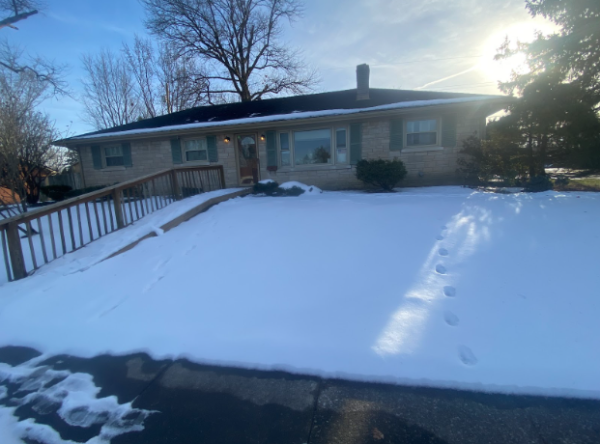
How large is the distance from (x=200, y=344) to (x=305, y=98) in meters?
13.3

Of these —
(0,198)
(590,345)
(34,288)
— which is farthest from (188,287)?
(0,198)

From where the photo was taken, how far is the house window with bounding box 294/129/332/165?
11.0 m

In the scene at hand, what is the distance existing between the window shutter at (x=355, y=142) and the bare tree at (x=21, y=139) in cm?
968

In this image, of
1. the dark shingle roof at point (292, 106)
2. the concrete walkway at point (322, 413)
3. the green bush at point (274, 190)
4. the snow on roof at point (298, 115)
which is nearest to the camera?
the concrete walkway at point (322, 413)

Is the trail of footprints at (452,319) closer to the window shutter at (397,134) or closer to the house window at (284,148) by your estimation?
the window shutter at (397,134)

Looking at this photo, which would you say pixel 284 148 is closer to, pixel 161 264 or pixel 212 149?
pixel 212 149

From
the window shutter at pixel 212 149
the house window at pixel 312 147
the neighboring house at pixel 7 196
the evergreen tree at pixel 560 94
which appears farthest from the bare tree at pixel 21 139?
the evergreen tree at pixel 560 94

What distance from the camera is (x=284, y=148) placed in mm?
11422

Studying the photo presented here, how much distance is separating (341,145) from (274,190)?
11.2 ft

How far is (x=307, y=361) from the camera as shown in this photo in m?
2.55

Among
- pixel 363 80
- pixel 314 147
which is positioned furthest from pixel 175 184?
pixel 363 80

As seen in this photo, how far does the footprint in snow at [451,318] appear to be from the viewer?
9.38 ft

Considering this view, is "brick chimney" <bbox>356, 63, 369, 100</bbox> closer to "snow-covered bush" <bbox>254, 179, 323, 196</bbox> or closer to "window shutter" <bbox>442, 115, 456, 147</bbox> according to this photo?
"window shutter" <bbox>442, 115, 456, 147</bbox>

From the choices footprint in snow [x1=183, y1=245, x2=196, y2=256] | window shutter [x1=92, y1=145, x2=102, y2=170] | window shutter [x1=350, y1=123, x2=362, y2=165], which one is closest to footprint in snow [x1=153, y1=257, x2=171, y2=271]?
footprint in snow [x1=183, y1=245, x2=196, y2=256]
